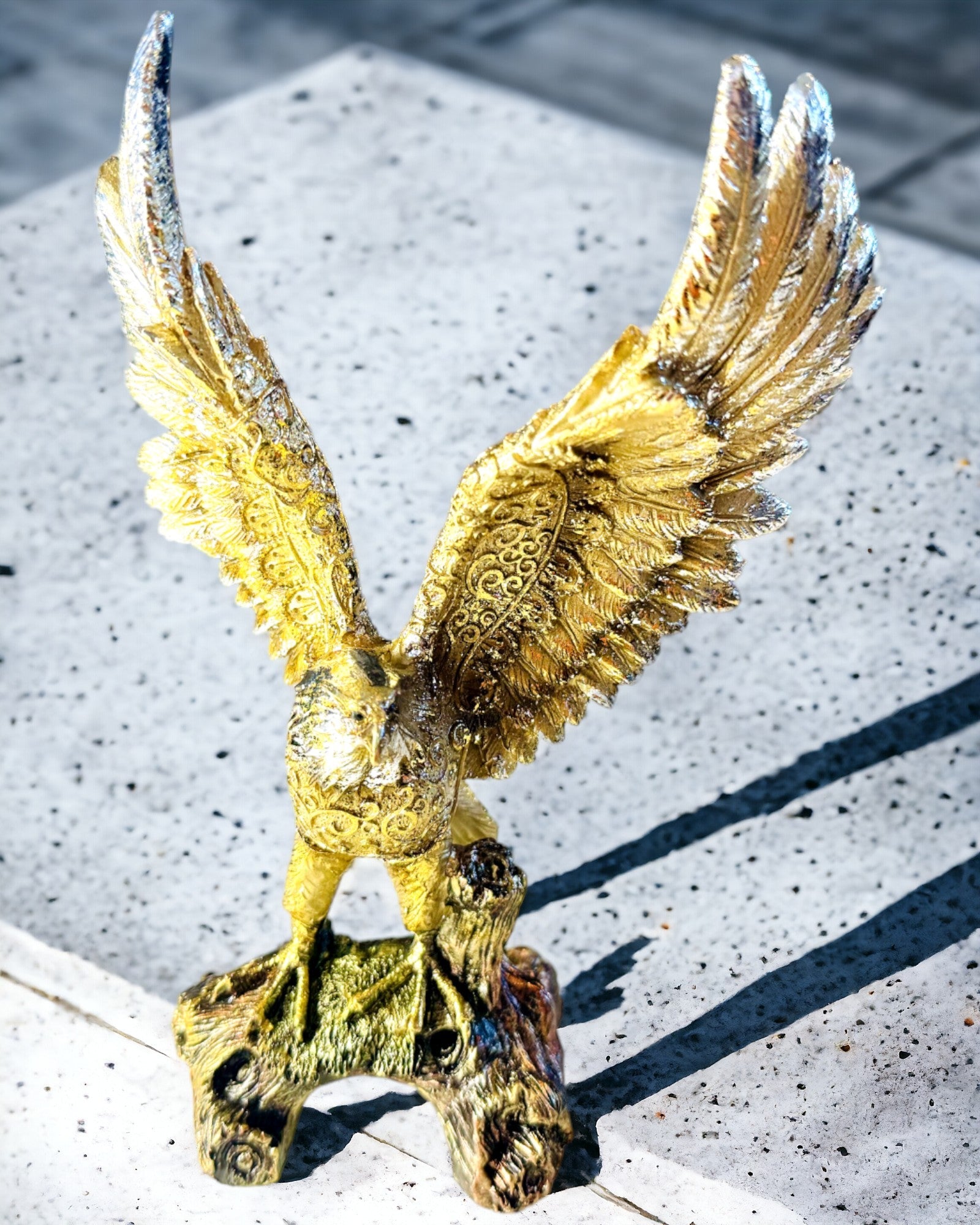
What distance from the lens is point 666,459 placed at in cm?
148

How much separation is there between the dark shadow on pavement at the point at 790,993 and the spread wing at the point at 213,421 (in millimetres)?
601

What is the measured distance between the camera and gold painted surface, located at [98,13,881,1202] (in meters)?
1.39

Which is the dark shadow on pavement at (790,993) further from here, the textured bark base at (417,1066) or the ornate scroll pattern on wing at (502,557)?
the ornate scroll pattern on wing at (502,557)

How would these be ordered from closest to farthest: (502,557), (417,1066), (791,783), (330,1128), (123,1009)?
(502,557)
(417,1066)
(330,1128)
(123,1009)
(791,783)

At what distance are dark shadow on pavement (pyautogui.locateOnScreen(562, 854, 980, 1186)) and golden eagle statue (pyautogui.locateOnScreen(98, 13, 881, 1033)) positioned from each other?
0.77 feet

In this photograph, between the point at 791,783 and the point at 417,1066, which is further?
the point at 791,783

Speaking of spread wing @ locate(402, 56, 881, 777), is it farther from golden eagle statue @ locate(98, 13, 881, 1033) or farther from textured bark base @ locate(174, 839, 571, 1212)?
textured bark base @ locate(174, 839, 571, 1212)

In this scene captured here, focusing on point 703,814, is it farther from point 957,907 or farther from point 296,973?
point 296,973

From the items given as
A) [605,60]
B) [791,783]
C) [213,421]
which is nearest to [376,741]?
[213,421]

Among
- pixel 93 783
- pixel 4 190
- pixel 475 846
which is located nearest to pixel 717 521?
pixel 475 846

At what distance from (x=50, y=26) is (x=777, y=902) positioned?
2.68m

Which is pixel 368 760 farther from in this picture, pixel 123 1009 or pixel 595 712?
pixel 595 712

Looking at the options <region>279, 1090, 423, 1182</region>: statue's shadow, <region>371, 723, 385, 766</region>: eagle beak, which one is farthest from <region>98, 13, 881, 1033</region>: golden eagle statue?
<region>279, 1090, 423, 1182</region>: statue's shadow

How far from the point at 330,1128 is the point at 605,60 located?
267 centimetres
